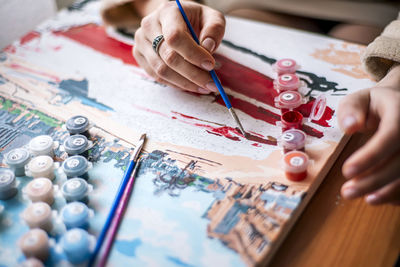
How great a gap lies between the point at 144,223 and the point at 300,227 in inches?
8.8

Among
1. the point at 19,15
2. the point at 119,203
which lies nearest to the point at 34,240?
the point at 119,203

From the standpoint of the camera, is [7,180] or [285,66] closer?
[7,180]

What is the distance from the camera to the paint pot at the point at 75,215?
53 cm

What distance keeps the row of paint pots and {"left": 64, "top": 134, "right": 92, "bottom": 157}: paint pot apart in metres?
0.34

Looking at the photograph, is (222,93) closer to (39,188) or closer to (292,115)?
(292,115)

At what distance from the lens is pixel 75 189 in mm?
564

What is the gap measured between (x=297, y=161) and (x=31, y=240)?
0.39 metres

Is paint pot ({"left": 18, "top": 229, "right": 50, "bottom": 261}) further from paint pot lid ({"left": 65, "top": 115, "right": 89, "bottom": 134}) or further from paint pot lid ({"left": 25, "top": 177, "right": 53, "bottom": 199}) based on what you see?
paint pot lid ({"left": 65, "top": 115, "right": 89, "bottom": 134})

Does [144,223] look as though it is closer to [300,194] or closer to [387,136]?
[300,194]

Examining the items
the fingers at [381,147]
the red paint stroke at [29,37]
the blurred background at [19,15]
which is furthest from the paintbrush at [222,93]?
the blurred background at [19,15]

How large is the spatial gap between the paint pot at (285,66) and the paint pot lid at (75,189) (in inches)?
17.6

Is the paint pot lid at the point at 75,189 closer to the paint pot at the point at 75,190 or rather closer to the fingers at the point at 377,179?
the paint pot at the point at 75,190

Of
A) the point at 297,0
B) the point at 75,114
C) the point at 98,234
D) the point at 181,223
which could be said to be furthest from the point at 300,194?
the point at 297,0

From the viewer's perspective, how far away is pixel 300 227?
0.53m
